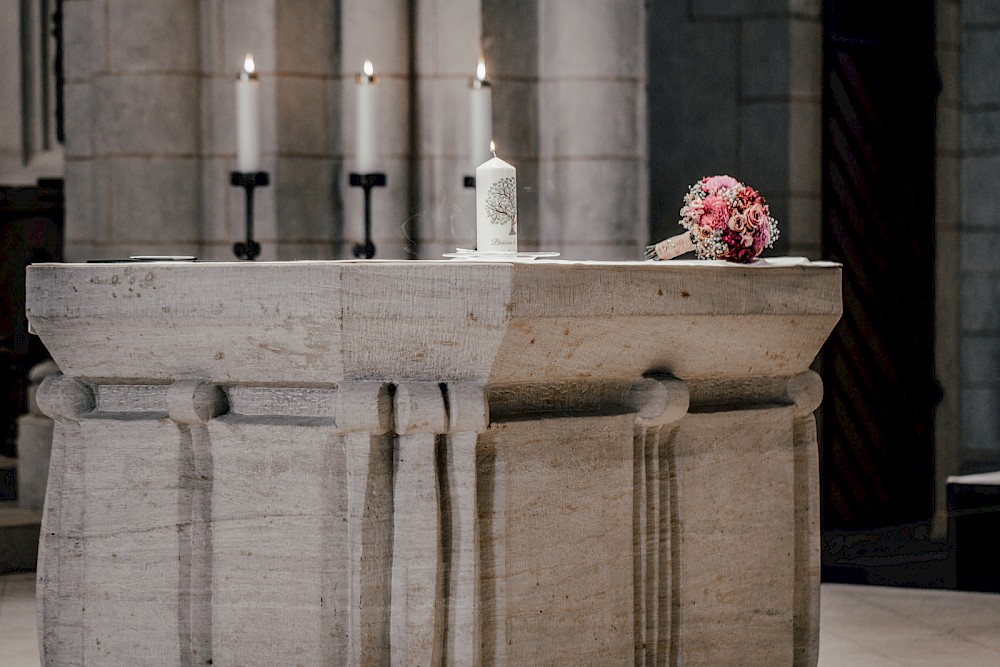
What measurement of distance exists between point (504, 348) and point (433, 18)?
3.34 metres

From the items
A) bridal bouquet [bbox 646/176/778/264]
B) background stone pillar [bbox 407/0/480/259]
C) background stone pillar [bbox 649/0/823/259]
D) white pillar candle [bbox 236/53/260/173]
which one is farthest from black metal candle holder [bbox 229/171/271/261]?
background stone pillar [bbox 649/0/823/259]

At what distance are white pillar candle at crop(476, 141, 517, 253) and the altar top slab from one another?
46 cm

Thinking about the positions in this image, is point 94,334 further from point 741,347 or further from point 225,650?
point 741,347

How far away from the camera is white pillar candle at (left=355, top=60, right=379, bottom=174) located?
4.93 m

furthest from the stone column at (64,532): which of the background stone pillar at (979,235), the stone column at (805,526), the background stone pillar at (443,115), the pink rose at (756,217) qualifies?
the background stone pillar at (979,235)

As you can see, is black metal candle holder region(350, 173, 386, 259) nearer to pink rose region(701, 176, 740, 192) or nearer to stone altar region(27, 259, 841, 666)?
pink rose region(701, 176, 740, 192)

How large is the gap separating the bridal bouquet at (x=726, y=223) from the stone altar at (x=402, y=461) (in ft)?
0.26

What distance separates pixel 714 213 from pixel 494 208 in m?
0.57

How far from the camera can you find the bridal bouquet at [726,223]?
3.81 m

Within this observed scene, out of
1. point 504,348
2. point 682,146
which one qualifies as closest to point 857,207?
point 682,146

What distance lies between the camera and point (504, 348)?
10.4 ft

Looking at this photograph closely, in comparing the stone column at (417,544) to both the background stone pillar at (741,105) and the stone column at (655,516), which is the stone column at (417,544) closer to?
the stone column at (655,516)

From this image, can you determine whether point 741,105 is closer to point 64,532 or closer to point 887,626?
point 887,626

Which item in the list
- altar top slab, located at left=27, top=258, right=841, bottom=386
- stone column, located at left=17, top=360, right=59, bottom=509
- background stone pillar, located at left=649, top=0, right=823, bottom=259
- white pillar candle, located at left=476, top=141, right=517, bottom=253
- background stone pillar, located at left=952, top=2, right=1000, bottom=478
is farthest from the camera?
background stone pillar, located at left=952, top=2, right=1000, bottom=478
